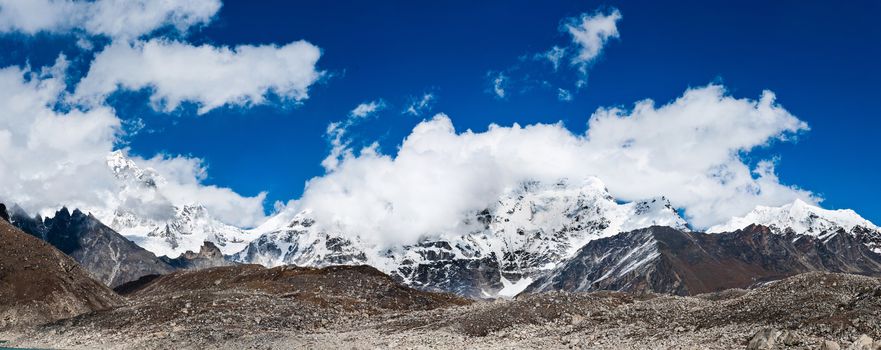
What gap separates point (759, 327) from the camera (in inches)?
2537

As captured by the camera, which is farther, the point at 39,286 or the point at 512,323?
the point at 39,286

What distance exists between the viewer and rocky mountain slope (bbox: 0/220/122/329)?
115 metres

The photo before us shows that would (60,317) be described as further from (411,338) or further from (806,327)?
(806,327)

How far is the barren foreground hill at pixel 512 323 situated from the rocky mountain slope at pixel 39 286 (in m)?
7.39

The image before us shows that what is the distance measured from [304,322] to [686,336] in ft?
156

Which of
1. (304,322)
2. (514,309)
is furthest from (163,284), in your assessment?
(514,309)

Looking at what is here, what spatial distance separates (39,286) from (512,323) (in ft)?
238

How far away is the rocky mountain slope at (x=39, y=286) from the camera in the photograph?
11475cm

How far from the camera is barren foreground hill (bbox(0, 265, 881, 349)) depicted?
2489 inches

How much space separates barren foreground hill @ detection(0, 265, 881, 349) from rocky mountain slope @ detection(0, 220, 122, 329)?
24.2ft

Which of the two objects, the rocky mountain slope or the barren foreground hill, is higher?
the rocky mountain slope

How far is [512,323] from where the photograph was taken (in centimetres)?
8312

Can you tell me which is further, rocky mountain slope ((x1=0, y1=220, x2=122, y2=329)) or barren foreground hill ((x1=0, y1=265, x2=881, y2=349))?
rocky mountain slope ((x1=0, y1=220, x2=122, y2=329))

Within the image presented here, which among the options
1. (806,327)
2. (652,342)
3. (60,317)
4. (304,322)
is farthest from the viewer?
(60,317)
